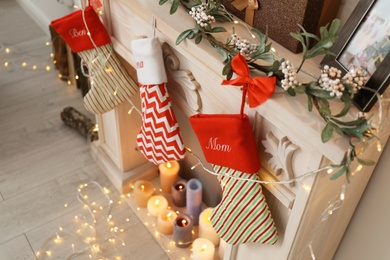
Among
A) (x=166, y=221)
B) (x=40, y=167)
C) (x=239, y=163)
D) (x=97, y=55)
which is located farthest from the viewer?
(x=40, y=167)

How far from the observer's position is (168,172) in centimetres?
178

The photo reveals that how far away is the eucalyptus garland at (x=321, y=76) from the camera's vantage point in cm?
79

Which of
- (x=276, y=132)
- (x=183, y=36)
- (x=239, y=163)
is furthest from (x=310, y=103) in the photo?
(x=183, y=36)

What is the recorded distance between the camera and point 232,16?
44.2 inches

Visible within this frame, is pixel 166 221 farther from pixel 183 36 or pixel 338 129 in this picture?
pixel 338 129

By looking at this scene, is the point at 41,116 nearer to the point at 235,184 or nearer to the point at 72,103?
the point at 72,103

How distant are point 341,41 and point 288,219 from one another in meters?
0.43

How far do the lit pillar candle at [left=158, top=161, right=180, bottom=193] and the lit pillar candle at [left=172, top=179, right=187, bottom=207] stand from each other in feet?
0.11

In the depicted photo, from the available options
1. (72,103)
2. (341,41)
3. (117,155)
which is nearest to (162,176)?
(117,155)

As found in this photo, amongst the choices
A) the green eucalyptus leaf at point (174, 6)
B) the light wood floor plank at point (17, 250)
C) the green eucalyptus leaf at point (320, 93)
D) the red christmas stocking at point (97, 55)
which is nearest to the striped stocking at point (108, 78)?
the red christmas stocking at point (97, 55)

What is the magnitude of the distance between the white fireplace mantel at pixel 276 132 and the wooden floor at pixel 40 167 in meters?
0.70

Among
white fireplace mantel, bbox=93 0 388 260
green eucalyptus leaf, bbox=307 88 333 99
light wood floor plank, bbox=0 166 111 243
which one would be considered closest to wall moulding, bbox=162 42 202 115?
white fireplace mantel, bbox=93 0 388 260

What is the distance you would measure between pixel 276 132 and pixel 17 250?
1.17m

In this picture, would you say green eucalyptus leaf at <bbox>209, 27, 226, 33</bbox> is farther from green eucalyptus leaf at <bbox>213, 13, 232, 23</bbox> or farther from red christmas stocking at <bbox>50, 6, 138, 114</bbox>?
red christmas stocking at <bbox>50, 6, 138, 114</bbox>
